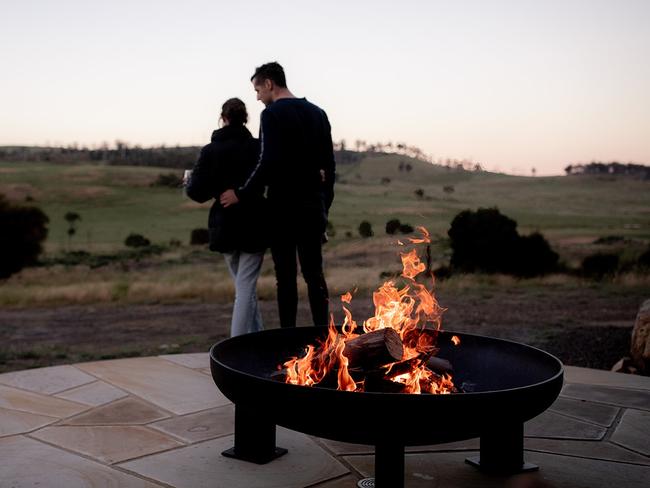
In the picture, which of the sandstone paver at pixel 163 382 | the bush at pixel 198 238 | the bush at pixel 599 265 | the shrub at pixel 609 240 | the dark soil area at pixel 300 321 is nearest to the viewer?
the sandstone paver at pixel 163 382

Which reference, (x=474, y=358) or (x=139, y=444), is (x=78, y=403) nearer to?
(x=139, y=444)

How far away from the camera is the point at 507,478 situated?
9.59 feet

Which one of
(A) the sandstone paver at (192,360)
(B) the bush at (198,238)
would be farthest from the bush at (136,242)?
(A) the sandstone paver at (192,360)

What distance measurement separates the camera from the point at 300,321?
967cm

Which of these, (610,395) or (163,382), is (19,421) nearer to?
(163,382)

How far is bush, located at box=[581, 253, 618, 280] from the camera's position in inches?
743

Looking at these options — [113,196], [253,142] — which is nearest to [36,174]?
[113,196]

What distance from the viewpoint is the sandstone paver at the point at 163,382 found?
398 centimetres

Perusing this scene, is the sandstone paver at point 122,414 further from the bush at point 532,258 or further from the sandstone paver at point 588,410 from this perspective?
the bush at point 532,258

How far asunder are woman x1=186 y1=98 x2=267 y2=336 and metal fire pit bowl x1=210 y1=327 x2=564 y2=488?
1.70m

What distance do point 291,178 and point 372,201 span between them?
48625mm

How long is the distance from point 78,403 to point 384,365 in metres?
2.13

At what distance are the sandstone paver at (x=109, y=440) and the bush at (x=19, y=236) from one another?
2661 centimetres

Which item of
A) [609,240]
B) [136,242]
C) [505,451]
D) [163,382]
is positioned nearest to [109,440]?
[163,382]
